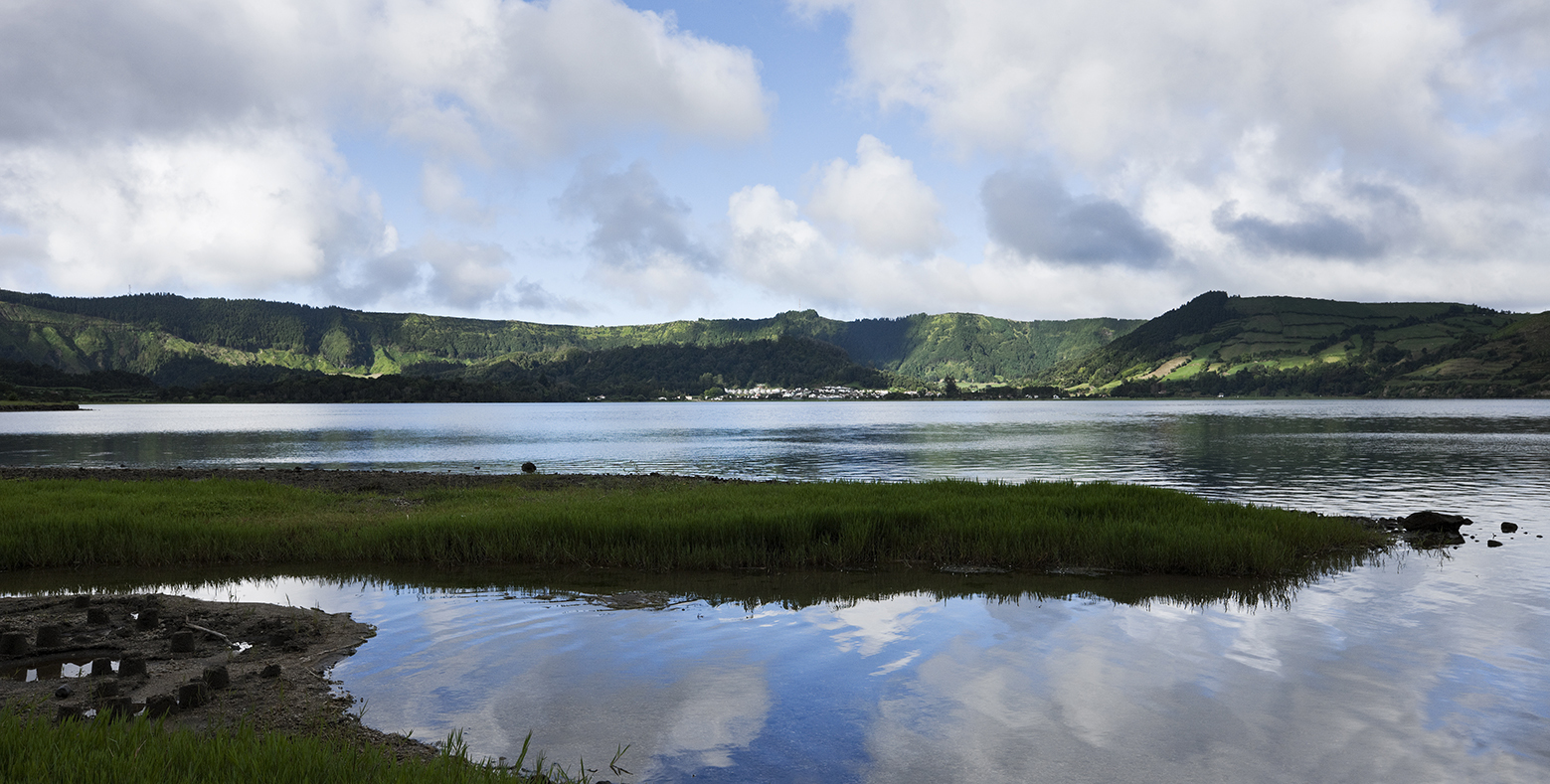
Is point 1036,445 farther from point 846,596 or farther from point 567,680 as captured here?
point 567,680

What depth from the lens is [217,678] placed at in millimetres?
9703

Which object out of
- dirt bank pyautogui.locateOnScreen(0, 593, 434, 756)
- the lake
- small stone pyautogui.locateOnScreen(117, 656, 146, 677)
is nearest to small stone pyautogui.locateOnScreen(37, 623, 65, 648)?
dirt bank pyautogui.locateOnScreen(0, 593, 434, 756)

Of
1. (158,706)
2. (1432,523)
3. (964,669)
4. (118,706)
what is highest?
(118,706)

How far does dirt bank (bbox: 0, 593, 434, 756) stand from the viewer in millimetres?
8828

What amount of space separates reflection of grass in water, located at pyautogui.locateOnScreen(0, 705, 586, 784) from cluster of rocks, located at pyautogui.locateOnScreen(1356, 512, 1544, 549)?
27606 millimetres

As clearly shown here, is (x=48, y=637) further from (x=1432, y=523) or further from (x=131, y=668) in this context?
(x=1432, y=523)

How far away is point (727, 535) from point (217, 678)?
12.0 meters

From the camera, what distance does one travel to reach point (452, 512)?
2464 centimetres

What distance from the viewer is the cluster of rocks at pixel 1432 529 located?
24333 mm

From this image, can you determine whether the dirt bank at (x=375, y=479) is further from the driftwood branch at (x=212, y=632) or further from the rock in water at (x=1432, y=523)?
the rock in water at (x=1432, y=523)

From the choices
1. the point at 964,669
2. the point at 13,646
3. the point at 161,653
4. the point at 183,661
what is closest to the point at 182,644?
the point at 161,653

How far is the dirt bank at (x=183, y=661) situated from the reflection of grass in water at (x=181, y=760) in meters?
0.67

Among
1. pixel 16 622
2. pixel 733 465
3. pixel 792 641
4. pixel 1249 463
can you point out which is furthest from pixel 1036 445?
pixel 16 622

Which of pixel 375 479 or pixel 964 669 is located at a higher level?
pixel 964 669
